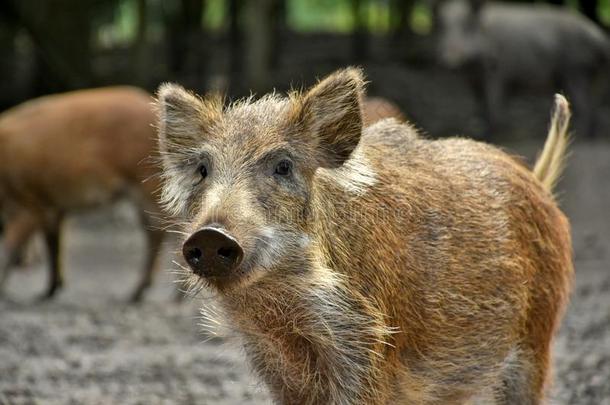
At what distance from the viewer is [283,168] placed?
473 centimetres

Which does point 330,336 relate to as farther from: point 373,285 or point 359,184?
point 359,184

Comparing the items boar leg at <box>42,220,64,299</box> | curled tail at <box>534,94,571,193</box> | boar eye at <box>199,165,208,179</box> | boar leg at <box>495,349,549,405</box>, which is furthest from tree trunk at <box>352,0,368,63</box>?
boar eye at <box>199,165,208,179</box>

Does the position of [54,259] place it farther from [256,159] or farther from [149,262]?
[256,159]

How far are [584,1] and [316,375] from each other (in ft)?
59.3

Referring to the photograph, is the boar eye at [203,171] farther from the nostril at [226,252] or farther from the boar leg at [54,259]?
the boar leg at [54,259]

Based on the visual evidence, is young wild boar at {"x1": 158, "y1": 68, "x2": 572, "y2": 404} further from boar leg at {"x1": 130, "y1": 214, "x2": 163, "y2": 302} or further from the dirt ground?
boar leg at {"x1": 130, "y1": 214, "x2": 163, "y2": 302}

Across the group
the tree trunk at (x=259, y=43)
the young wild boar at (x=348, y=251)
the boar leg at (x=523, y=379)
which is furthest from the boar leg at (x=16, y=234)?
the boar leg at (x=523, y=379)

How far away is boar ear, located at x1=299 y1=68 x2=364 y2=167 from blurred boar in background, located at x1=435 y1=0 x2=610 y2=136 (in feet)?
44.4

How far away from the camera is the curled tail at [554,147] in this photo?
6168mm

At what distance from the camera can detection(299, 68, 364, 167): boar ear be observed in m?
4.84

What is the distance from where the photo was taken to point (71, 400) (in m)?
7.46

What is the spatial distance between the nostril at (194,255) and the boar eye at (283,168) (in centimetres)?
60

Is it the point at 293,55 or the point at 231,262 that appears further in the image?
the point at 293,55

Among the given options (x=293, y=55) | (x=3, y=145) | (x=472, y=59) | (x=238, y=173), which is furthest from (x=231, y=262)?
(x=293, y=55)
